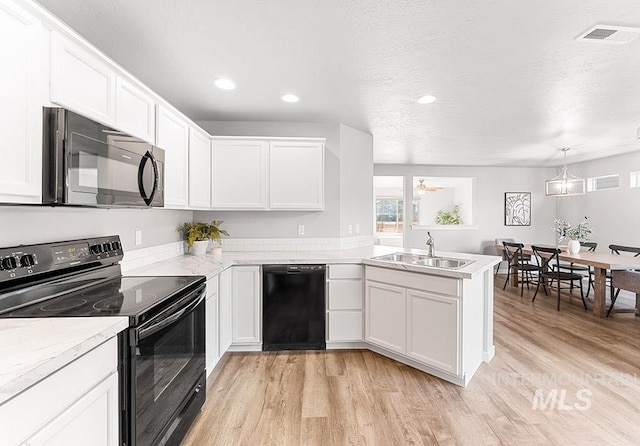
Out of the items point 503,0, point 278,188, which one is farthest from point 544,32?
point 278,188

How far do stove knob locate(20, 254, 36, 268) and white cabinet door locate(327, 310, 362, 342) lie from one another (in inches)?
91.1

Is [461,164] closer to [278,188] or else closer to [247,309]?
[278,188]

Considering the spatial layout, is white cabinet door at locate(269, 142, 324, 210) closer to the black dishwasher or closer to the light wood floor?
the black dishwasher

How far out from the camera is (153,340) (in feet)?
4.91

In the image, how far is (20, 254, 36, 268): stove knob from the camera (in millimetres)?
1526

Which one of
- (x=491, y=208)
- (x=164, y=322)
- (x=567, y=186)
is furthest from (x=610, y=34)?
(x=491, y=208)

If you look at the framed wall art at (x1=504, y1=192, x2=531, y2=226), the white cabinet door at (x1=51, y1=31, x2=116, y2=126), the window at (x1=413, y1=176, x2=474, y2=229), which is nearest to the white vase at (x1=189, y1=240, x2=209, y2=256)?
the white cabinet door at (x1=51, y1=31, x2=116, y2=126)

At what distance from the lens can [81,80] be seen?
157 cm

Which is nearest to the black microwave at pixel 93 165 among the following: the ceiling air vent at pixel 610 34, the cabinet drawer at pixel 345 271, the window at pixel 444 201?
the cabinet drawer at pixel 345 271

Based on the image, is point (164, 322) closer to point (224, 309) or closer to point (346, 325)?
point (224, 309)

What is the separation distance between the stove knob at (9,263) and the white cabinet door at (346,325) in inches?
93.5

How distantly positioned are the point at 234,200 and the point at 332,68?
169 cm

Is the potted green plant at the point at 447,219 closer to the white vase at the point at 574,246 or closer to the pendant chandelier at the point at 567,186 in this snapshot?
the pendant chandelier at the point at 567,186

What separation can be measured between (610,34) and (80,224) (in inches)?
138
